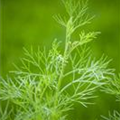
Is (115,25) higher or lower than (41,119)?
higher

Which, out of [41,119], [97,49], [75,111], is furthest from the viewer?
[97,49]

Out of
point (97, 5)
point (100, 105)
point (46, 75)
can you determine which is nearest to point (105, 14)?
point (97, 5)

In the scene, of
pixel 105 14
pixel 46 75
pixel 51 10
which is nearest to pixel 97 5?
pixel 105 14

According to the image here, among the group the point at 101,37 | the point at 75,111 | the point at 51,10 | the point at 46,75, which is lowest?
the point at 75,111

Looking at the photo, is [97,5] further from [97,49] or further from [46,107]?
[46,107]

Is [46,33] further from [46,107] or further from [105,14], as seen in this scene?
[46,107]

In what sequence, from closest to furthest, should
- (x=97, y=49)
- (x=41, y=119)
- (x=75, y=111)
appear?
(x=41, y=119), (x=75, y=111), (x=97, y=49)

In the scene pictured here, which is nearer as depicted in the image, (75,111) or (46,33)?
(75,111)
